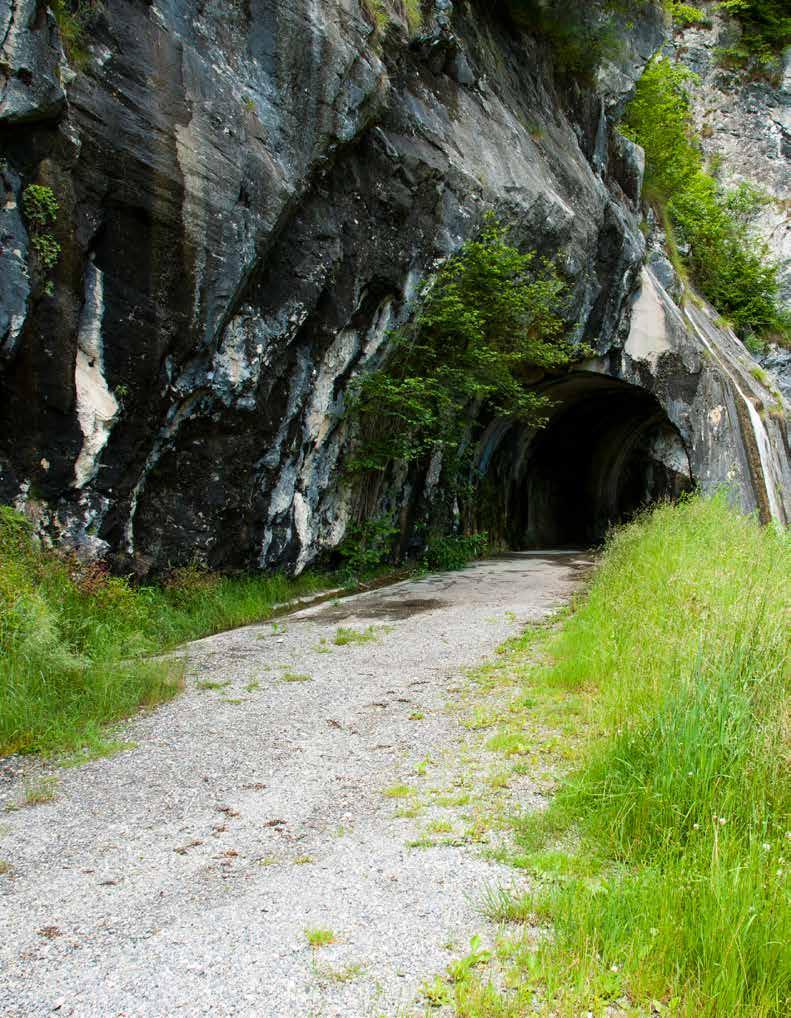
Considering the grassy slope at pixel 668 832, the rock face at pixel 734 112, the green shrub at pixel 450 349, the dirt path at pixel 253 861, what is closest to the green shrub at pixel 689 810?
the grassy slope at pixel 668 832

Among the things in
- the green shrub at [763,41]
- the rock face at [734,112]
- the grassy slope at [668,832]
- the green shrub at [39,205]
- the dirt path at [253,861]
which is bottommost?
the dirt path at [253,861]

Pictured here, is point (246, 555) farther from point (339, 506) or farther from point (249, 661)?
point (249, 661)

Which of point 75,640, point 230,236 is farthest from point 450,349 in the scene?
point 75,640

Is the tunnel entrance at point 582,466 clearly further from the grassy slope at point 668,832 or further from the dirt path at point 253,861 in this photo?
the dirt path at point 253,861

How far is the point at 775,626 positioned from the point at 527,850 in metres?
1.87

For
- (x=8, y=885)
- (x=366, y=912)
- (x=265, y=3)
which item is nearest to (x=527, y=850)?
(x=366, y=912)

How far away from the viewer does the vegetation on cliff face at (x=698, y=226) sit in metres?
20.0

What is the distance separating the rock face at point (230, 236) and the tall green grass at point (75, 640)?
516 millimetres

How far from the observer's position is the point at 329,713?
4992 mm

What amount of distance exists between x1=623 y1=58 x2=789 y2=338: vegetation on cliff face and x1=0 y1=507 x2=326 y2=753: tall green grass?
18.2 metres

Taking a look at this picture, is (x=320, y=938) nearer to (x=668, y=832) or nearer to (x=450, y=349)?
(x=668, y=832)

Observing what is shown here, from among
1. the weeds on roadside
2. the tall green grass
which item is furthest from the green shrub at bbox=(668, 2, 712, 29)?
the weeds on roadside

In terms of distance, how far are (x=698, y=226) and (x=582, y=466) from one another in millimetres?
8272

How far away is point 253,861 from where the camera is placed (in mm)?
3057
